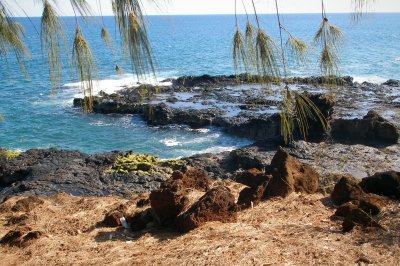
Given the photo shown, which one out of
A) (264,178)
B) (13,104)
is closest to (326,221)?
(264,178)

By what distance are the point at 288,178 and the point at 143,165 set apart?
9.60 metres

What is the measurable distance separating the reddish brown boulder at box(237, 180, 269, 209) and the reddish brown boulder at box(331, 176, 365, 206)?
1.18m

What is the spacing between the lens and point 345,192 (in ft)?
22.4

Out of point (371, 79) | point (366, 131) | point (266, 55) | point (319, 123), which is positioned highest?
point (266, 55)

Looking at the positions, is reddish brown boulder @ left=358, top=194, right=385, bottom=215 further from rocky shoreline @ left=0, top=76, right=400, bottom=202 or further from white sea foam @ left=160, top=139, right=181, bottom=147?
white sea foam @ left=160, top=139, right=181, bottom=147

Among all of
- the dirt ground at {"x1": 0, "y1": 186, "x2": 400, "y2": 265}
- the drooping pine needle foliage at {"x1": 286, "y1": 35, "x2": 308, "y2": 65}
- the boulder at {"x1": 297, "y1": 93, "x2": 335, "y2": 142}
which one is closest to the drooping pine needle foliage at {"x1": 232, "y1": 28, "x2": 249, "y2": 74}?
the drooping pine needle foliage at {"x1": 286, "y1": 35, "x2": 308, "y2": 65}

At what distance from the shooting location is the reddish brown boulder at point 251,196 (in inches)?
276

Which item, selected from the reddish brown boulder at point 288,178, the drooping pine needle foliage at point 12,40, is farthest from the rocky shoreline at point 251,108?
the drooping pine needle foliage at point 12,40

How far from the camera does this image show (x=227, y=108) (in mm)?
29578

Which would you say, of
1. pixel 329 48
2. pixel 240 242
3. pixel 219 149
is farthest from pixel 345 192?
pixel 219 149

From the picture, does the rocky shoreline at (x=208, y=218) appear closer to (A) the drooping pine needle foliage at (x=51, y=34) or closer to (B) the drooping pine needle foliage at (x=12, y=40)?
(A) the drooping pine needle foliage at (x=51, y=34)

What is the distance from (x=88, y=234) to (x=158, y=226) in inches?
45.2

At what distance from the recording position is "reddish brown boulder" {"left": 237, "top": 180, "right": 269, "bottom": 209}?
7.00 metres

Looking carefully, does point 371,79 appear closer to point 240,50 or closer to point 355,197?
point 355,197
